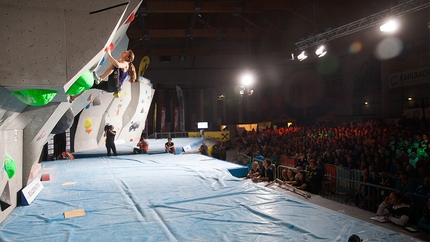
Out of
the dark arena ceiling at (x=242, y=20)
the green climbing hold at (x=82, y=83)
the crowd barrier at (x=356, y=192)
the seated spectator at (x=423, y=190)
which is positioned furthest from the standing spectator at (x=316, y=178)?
the dark arena ceiling at (x=242, y=20)

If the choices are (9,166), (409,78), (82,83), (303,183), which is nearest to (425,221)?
(303,183)

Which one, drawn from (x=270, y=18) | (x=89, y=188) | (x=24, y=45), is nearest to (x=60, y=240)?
(x=24, y=45)

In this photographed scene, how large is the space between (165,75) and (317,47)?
42.7ft

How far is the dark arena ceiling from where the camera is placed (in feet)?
31.3

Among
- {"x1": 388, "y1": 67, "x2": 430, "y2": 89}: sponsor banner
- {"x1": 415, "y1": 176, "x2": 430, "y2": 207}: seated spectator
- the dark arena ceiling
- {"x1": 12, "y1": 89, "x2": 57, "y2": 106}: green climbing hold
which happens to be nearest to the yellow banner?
the dark arena ceiling

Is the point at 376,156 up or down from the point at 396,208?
up

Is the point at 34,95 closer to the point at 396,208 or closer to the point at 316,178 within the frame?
the point at 396,208

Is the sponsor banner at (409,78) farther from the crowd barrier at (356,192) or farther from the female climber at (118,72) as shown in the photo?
the female climber at (118,72)

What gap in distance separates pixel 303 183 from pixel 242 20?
30.4 feet

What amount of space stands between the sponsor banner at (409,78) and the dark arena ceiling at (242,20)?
4.17 metres

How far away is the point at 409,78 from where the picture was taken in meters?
13.9

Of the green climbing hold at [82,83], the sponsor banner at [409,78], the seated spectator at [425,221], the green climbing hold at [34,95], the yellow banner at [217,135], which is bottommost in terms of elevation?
the seated spectator at [425,221]

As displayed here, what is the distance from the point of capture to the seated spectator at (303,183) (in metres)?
5.10

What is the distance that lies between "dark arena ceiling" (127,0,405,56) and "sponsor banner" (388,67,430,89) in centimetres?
417
